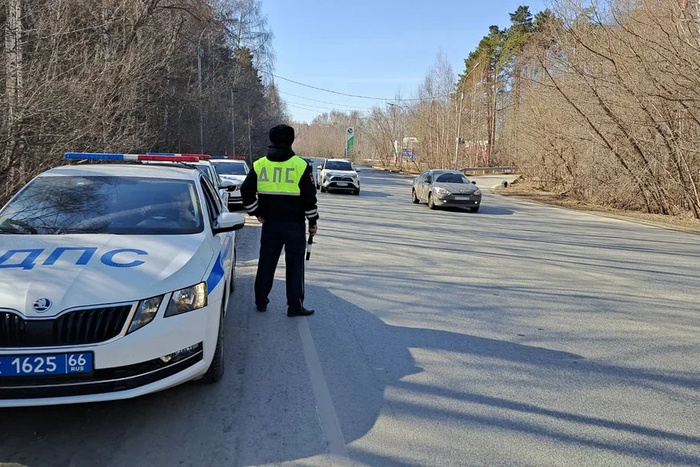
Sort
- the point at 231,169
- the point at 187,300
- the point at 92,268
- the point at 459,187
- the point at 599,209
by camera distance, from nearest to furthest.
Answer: the point at 92,268, the point at 187,300, the point at 231,169, the point at 459,187, the point at 599,209

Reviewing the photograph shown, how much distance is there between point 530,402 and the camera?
13.5ft

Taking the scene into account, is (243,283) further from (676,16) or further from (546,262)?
(676,16)

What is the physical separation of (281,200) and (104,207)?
177 cm

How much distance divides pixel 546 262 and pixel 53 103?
31.2 feet

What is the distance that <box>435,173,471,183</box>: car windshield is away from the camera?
20.9 m

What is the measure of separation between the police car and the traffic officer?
3.36 ft

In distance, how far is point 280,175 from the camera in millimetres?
5840

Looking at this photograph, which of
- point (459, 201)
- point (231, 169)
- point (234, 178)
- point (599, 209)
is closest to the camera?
point (234, 178)

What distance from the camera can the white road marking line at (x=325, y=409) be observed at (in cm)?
332

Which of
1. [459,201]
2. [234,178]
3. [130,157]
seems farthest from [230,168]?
[130,157]

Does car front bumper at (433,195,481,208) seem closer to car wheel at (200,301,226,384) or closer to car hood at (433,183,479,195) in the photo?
car hood at (433,183,479,195)

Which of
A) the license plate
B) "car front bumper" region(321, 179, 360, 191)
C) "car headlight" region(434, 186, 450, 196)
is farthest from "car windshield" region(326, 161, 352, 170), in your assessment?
the license plate

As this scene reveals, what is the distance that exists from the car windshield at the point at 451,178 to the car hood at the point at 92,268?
17.3 m

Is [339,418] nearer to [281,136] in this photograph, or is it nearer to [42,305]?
[42,305]
